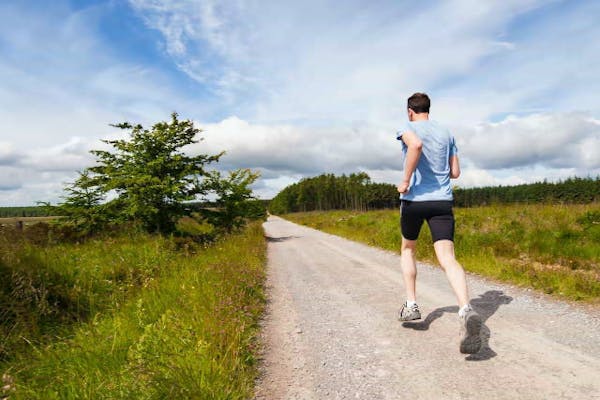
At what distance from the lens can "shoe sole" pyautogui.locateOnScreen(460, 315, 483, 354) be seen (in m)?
2.96

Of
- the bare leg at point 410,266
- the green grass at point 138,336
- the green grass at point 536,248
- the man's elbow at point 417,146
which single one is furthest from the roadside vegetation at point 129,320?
the green grass at point 536,248

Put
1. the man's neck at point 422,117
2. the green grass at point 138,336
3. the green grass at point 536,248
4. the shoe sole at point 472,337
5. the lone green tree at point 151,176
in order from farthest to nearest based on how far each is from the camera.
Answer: the lone green tree at point 151,176 < the green grass at point 536,248 < the man's neck at point 422,117 < the shoe sole at point 472,337 < the green grass at point 138,336

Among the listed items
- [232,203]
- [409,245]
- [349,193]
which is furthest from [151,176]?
[349,193]

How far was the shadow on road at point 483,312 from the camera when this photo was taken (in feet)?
10.5

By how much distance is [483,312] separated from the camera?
14.8 feet

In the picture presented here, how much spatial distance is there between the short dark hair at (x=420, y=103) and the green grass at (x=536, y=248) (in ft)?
11.3

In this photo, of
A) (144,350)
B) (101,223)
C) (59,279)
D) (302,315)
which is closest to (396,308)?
(302,315)

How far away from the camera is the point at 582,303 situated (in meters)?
4.71

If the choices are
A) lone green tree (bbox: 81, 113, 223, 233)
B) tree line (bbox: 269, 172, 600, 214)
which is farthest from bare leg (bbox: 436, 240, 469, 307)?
tree line (bbox: 269, 172, 600, 214)

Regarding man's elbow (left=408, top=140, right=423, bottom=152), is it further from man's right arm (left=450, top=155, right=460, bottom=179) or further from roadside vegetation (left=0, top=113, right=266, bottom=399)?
roadside vegetation (left=0, top=113, right=266, bottom=399)

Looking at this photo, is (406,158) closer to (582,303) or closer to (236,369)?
(236,369)

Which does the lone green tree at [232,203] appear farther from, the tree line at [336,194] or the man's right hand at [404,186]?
the tree line at [336,194]

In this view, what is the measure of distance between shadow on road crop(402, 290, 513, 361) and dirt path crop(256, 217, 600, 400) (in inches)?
0.5

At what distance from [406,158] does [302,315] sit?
2504 mm
